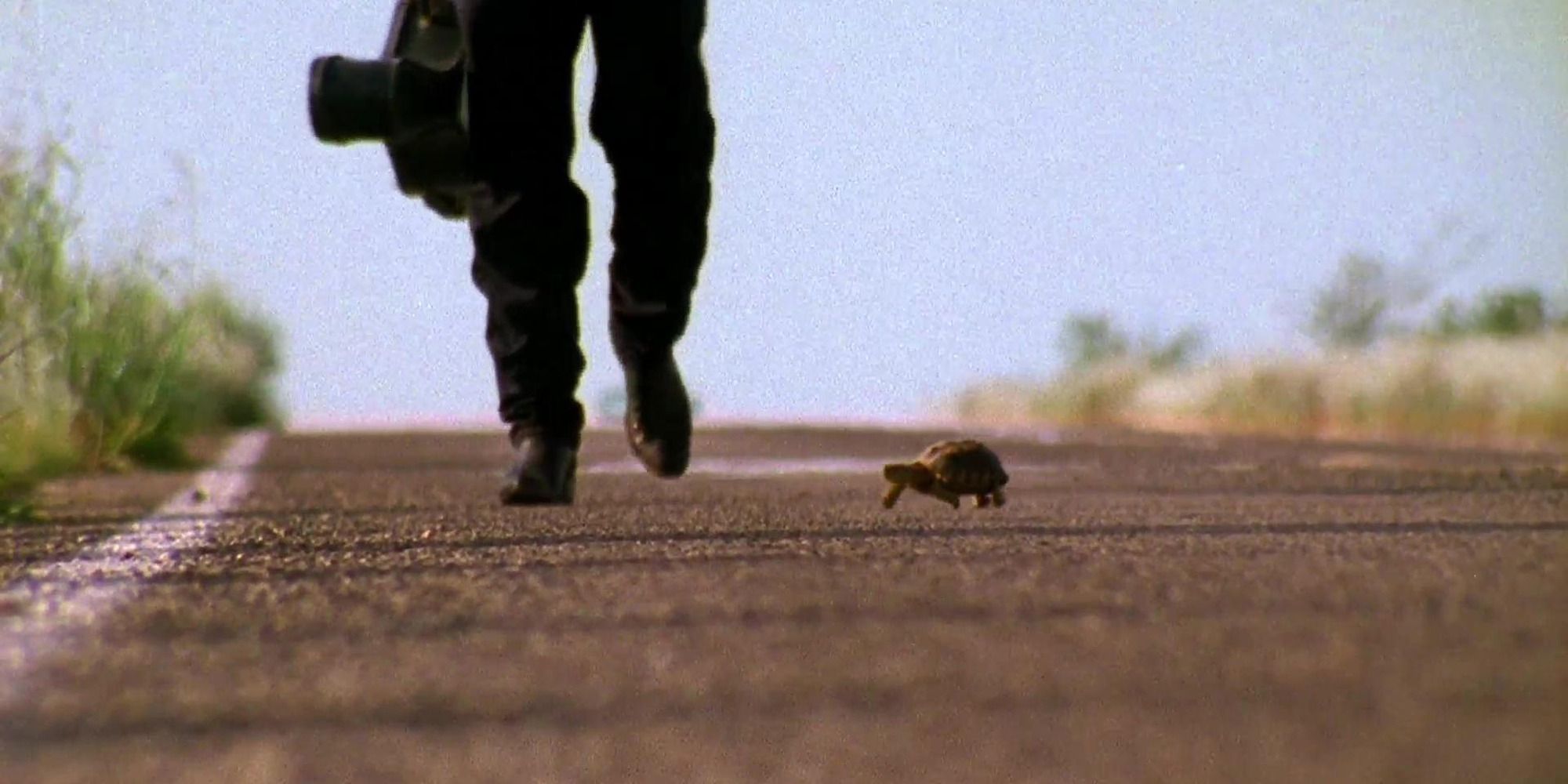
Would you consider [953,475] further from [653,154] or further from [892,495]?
[653,154]

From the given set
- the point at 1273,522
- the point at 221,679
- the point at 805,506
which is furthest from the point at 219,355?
the point at 221,679

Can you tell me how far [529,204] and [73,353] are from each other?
3.89 m

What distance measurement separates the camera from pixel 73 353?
8133mm

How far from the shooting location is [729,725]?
2.05 m

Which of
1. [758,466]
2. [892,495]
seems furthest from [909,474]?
[758,466]

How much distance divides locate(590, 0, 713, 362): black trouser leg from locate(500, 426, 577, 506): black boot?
31 cm

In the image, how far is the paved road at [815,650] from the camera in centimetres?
190

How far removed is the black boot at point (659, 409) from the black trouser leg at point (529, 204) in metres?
0.23

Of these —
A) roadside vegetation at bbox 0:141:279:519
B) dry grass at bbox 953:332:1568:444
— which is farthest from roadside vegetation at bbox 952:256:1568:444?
roadside vegetation at bbox 0:141:279:519

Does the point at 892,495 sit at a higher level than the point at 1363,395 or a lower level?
lower

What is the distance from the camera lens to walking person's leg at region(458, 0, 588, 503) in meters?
4.77

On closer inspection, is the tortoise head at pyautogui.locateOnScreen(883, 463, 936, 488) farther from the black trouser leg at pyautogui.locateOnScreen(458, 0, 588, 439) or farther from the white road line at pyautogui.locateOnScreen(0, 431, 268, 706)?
the white road line at pyautogui.locateOnScreen(0, 431, 268, 706)

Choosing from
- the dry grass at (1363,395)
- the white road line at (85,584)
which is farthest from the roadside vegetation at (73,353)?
the dry grass at (1363,395)

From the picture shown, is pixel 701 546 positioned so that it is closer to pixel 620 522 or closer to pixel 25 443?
pixel 620 522
